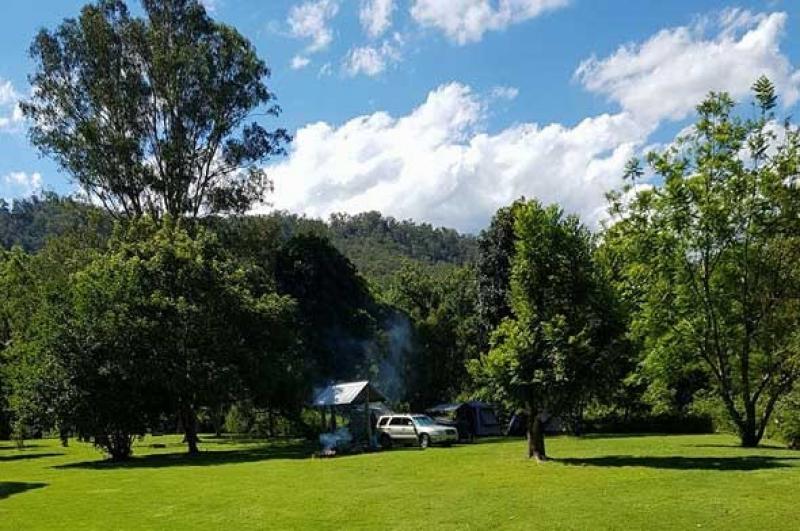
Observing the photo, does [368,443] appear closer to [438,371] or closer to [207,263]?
[207,263]

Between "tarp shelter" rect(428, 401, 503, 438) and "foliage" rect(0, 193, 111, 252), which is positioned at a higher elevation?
"foliage" rect(0, 193, 111, 252)

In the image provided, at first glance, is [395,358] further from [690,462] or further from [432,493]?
[432,493]

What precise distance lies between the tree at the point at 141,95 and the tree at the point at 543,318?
19.9m

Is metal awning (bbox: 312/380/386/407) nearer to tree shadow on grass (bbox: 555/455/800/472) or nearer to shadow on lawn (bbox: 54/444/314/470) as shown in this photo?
shadow on lawn (bbox: 54/444/314/470)

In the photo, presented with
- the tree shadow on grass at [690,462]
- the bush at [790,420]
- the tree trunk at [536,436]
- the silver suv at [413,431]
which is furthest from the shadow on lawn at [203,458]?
the bush at [790,420]

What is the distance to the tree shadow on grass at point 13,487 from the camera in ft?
60.6

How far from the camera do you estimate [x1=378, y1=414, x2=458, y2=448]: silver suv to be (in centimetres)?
3105

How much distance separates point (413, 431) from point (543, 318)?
11338mm

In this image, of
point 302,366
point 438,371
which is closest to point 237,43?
point 302,366

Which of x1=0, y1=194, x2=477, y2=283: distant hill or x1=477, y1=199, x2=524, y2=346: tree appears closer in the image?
x1=477, y1=199, x2=524, y2=346: tree

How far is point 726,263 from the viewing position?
27375mm

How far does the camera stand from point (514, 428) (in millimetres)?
39844

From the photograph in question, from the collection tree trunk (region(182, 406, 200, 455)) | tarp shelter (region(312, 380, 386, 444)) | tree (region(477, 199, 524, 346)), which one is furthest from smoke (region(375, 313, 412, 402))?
tree trunk (region(182, 406, 200, 455))

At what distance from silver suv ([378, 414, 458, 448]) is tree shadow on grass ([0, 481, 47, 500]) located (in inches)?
596
